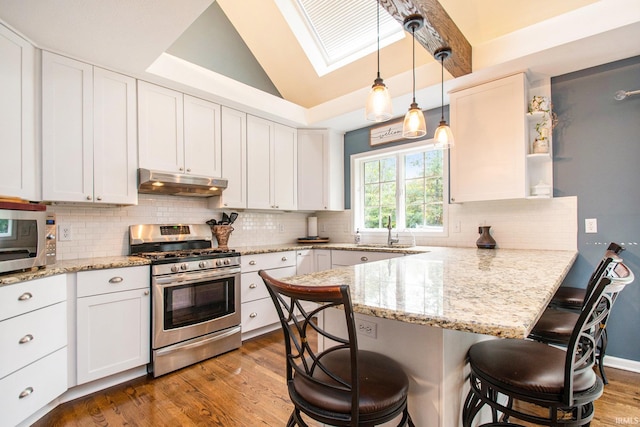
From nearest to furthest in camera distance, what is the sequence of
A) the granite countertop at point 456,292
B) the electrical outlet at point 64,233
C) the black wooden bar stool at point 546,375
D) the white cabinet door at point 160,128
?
the granite countertop at point 456,292
the black wooden bar stool at point 546,375
the electrical outlet at point 64,233
the white cabinet door at point 160,128

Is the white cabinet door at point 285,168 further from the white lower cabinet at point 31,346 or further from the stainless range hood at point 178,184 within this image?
the white lower cabinet at point 31,346

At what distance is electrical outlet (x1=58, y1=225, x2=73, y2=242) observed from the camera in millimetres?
2432

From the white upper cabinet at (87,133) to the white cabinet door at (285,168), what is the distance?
1.54 metres

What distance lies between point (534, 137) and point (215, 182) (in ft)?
9.73

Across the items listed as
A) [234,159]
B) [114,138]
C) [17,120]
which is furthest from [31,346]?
[234,159]

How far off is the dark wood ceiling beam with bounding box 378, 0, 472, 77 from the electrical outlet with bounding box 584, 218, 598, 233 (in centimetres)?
157

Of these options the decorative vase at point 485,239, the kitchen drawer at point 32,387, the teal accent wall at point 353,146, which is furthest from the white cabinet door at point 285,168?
the kitchen drawer at point 32,387

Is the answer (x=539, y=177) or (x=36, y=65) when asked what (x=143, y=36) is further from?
(x=539, y=177)

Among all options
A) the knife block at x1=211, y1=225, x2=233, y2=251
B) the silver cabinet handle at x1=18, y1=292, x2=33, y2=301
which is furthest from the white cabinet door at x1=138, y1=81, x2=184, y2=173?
the silver cabinet handle at x1=18, y1=292, x2=33, y2=301

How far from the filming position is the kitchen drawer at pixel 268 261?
9.92 ft

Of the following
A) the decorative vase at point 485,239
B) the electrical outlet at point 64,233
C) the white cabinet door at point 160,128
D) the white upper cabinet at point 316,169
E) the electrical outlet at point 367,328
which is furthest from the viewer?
the white upper cabinet at point 316,169

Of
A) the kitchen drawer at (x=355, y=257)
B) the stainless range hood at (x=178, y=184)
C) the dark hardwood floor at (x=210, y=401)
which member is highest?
the stainless range hood at (x=178, y=184)

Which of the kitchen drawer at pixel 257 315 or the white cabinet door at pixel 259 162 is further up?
the white cabinet door at pixel 259 162

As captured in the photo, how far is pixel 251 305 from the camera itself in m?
3.04
